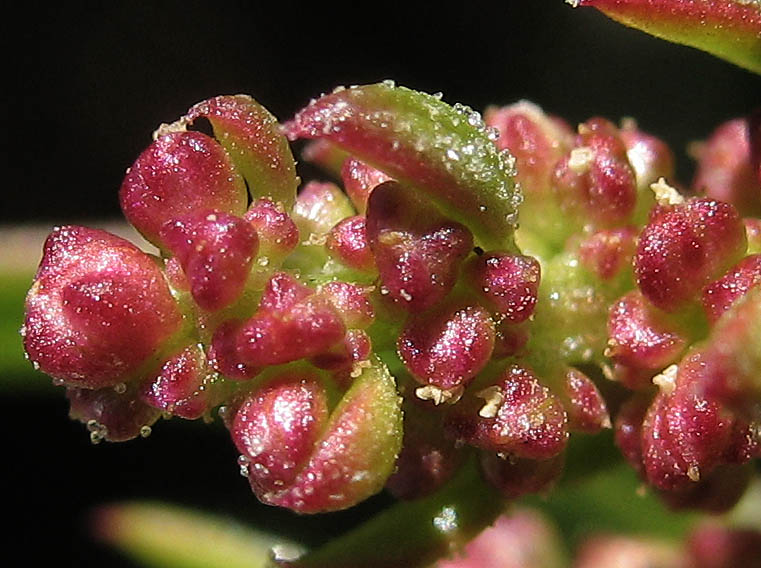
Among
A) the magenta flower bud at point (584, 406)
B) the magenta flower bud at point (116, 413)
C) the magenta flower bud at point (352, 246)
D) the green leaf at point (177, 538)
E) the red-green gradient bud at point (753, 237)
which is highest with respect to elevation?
the red-green gradient bud at point (753, 237)

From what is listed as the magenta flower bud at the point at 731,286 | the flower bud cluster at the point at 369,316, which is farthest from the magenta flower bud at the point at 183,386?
the magenta flower bud at the point at 731,286

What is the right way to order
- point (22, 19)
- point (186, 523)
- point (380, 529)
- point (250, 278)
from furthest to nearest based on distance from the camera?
point (22, 19)
point (186, 523)
point (380, 529)
point (250, 278)

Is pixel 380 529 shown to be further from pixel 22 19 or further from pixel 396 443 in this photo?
pixel 22 19

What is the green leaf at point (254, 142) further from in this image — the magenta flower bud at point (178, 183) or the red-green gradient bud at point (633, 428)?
the red-green gradient bud at point (633, 428)

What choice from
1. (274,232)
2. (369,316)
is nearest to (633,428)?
(369,316)

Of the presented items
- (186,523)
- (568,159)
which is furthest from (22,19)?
(568,159)

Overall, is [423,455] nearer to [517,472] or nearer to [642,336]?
[517,472]
